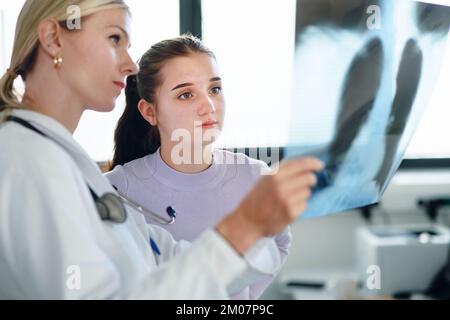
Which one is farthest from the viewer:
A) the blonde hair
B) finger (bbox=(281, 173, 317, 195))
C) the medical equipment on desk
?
the medical equipment on desk

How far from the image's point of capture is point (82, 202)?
0.47 m

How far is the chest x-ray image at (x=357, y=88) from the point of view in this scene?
587 millimetres

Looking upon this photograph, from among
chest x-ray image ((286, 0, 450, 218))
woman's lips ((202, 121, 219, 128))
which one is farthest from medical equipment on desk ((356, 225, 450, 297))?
woman's lips ((202, 121, 219, 128))

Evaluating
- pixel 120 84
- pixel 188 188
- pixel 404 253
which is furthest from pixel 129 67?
pixel 404 253

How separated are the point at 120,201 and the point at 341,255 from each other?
2.16 feet

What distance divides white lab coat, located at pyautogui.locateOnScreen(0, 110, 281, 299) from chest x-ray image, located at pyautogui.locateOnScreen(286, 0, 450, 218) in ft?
0.52

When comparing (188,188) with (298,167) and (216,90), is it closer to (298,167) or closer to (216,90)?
(216,90)

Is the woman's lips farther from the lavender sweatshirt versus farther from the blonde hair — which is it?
the blonde hair

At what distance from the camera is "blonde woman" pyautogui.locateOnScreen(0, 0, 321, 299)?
1.41 feet

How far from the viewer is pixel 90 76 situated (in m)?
0.56

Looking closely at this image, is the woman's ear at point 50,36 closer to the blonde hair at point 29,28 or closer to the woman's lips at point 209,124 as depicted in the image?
the blonde hair at point 29,28

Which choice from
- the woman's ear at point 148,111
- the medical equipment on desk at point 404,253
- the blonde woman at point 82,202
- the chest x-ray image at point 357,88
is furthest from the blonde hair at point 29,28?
the medical equipment on desk at point 404,253
